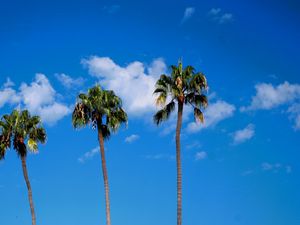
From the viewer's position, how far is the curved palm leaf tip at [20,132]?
205 ft

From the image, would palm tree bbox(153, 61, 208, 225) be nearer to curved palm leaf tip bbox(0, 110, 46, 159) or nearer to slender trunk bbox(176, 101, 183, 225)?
slender trunk bbox(176, 101, 183, 225)

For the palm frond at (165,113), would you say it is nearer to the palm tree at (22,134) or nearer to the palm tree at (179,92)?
the palm tree at (179,92)

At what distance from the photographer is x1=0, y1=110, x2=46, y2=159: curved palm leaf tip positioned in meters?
62.5

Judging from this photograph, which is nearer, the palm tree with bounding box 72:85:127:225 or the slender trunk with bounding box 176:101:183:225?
the slender trunk with bounding box 176:101:183:225

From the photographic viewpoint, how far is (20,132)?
62.5 m

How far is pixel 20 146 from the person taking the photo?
62.7 metres

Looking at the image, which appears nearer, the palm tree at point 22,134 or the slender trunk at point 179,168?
the slender trunk at point 179,168

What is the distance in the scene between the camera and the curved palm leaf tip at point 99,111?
187 feet

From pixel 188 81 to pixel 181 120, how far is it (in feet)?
10.9

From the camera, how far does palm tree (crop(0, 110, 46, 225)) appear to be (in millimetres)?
62500

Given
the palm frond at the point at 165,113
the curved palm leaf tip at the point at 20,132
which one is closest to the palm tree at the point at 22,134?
the curved palm leaf tip at the point at 20,132

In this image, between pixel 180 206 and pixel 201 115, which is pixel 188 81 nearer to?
pixel 201 115

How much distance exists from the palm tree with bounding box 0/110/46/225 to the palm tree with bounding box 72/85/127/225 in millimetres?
7519

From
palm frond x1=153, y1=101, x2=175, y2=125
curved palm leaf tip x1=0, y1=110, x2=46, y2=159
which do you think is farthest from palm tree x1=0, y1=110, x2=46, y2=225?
palm frond x1=153, y1=101, x2=175, y2=125
